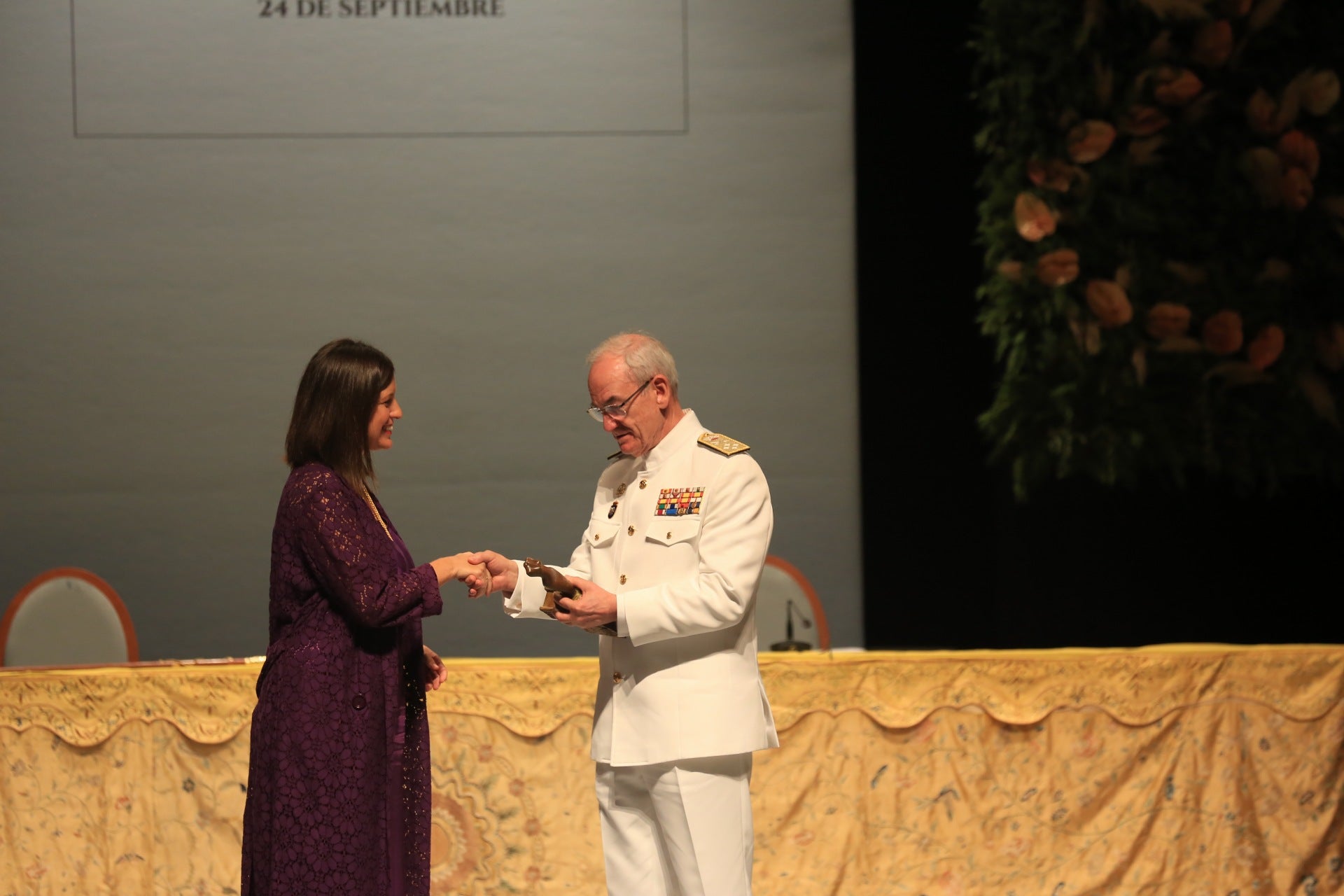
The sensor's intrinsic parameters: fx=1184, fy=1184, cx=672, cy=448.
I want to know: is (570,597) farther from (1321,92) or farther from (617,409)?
(1321,92)

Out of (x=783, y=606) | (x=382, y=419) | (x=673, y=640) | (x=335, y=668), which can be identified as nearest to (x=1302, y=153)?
(x=783, y=606)

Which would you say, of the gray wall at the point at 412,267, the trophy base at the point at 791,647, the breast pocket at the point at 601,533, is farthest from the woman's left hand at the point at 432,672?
the gray wall at the point at 412,267

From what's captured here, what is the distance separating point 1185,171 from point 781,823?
9.75 feet

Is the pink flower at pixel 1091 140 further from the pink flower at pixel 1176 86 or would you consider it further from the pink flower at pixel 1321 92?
the pink flower at pixel 1321 92

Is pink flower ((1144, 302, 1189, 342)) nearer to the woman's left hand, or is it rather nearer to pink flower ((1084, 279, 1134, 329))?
pink flower ((1084, 279, 1134, 329))

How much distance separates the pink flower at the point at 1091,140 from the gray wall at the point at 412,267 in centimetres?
95

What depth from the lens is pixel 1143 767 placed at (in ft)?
10.3

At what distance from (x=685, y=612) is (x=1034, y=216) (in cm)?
289

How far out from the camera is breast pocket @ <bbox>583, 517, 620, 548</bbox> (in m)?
2.55

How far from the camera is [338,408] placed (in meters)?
2.28

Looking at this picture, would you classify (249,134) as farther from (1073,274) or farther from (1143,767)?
(1143,767)

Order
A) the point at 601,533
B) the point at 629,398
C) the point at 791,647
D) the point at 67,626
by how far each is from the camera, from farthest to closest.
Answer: the point at 67,626, the point at 791,647, the point at 601,533, the point at 629,398

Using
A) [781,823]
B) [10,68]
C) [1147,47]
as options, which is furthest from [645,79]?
[781,823]

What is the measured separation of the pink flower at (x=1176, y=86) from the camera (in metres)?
4.41
